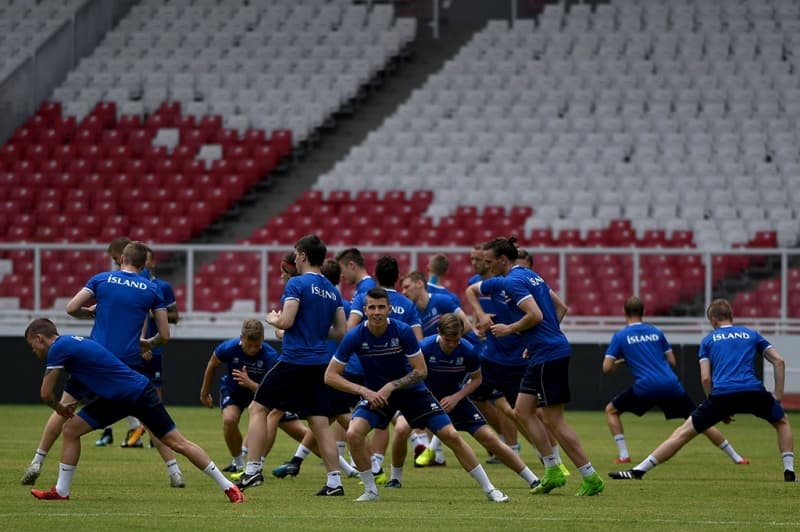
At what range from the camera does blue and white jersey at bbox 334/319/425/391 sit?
40.1ft

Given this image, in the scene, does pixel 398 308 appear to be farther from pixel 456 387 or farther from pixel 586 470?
pixel 586 470

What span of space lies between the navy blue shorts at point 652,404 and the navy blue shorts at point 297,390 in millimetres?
5125

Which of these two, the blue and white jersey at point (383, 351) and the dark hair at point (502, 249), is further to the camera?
the dark hair at point (502, 249)

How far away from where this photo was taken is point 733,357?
14477 millimetres

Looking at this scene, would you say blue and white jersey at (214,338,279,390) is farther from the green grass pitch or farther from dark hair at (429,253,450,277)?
dark hair at (429,253,450,277)

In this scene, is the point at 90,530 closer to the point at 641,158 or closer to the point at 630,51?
the point at 641,158

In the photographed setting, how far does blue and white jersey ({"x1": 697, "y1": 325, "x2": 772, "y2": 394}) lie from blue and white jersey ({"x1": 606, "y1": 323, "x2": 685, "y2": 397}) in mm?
2166

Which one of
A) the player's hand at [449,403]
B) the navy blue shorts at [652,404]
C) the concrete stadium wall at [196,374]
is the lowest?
the concrete stadium wall at [196,374]

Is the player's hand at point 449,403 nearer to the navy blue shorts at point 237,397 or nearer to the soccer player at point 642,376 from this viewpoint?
the navy blue shorts at point 237,397

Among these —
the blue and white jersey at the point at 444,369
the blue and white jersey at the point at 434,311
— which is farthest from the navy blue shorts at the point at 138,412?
the blue and white jersey at the point at 434,311

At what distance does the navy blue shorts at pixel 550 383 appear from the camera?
43.1 feet

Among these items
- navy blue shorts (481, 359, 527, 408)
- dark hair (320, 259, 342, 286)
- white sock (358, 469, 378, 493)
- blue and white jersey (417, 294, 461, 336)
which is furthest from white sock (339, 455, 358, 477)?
blue and white jersey (417, 294, 461, 336)

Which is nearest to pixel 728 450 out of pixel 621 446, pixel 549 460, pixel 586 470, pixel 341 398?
pixel 621 446

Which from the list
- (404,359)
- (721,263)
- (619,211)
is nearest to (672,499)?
(404,359)
